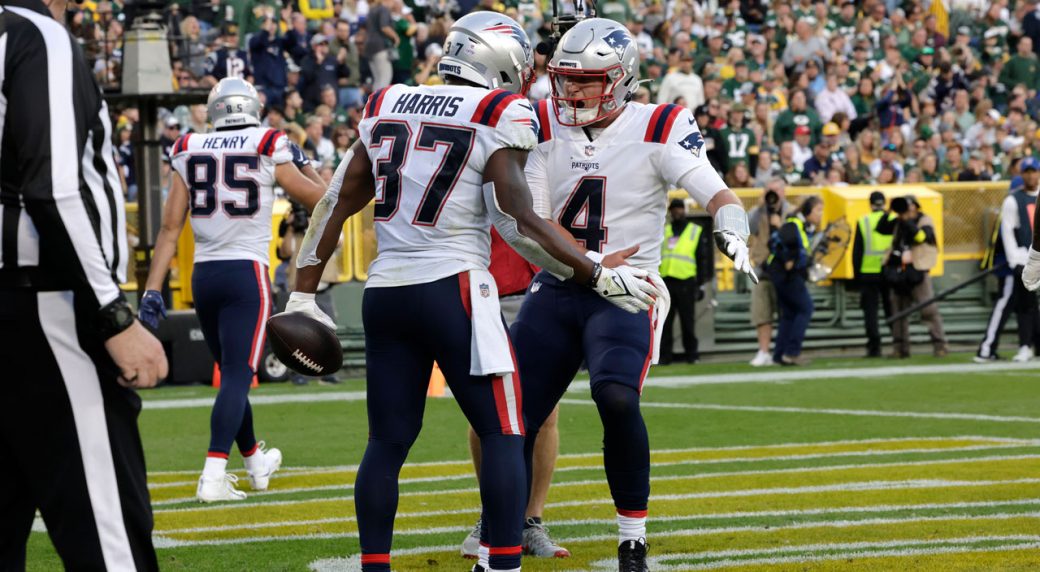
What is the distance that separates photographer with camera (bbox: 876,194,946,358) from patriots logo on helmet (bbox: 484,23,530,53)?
11.8 meters

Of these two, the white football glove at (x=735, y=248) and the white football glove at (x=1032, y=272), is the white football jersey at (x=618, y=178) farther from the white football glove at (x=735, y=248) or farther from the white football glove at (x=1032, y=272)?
the white football glove at (x=1032, y=272)

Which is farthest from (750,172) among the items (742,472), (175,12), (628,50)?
(628,50)

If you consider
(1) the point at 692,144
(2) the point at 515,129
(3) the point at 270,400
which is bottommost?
(3) the point at 270,400

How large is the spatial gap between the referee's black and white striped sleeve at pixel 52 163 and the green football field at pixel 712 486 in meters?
2.47

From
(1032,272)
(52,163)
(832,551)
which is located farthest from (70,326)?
(1032,272)

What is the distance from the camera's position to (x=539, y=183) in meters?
5.51

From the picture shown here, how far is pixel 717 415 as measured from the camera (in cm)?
1094

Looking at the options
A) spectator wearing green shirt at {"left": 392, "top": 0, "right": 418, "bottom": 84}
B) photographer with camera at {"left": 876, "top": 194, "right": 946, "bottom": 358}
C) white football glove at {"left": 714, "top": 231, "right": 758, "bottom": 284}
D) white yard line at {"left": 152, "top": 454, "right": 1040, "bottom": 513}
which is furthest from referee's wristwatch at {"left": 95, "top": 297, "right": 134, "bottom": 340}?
spectator wearing green shirt at {"left": 392, "top": 0, "right": 418, "bottom": 84}

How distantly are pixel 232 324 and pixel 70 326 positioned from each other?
394 centimetres

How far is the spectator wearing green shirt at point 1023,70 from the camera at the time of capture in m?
22.9

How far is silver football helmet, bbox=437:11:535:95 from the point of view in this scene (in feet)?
16.0

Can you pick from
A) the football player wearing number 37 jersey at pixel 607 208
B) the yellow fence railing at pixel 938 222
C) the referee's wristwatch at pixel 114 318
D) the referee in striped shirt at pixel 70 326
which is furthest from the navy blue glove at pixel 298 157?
the yellow fence railing at pixel 938 222

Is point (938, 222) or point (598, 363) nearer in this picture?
point (598, 363)

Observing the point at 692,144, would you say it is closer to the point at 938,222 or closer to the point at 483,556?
the point at 483,556
